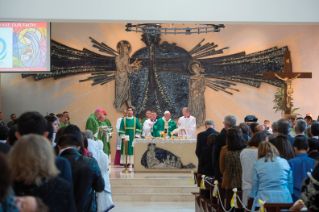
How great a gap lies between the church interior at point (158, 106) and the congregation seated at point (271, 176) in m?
0.01

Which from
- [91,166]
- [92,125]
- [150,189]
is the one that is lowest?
[150,189]

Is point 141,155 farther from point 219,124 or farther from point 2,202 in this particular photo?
point 2,202

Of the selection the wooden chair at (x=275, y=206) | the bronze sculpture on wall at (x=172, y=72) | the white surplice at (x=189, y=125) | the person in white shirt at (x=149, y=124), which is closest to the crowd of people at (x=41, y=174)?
the wooden chair at (x=275, y=206)

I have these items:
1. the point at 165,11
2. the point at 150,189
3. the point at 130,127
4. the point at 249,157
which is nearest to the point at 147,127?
the point at 130,127

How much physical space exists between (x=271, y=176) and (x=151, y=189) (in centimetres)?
549

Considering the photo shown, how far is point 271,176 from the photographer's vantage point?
13.6ft

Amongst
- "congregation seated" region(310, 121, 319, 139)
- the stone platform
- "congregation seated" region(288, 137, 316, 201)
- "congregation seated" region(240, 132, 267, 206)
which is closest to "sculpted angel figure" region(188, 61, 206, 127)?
the stone platform

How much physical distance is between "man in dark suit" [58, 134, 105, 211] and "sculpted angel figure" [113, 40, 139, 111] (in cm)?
1018

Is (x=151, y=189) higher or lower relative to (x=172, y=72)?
lower

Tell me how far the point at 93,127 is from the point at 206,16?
4.66 metres

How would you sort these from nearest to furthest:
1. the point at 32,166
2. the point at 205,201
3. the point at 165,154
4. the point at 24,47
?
1. the point at 32,166
2. the point at 205,201
3. the point at 24,47
4. the point at 165,154

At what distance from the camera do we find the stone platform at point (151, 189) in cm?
913

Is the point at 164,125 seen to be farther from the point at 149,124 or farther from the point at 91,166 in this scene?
the point at 91,166

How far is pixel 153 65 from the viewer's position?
13.9 m
